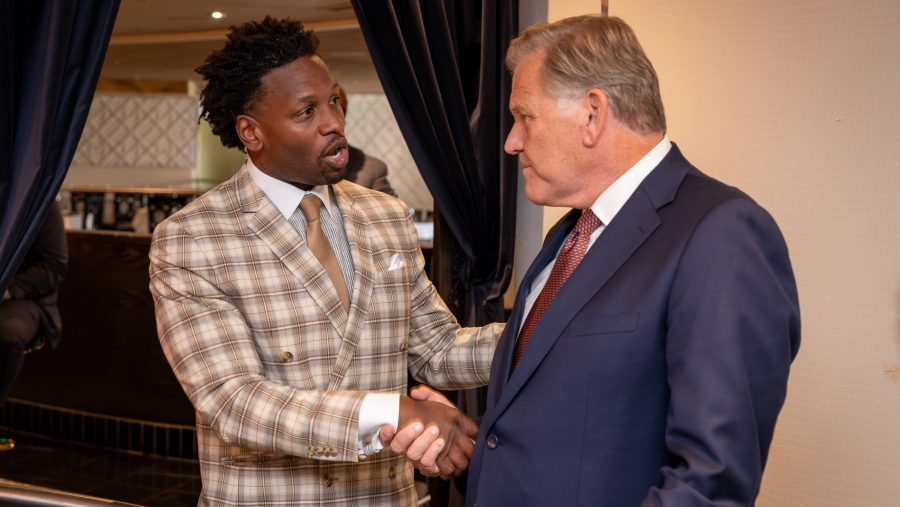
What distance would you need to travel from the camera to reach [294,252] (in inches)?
86.0

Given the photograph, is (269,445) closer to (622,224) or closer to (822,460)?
(622,224)

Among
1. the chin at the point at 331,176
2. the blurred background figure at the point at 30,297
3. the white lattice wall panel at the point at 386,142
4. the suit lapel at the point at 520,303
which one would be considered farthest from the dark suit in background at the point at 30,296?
the white lattice wall panel at the point at 386,142

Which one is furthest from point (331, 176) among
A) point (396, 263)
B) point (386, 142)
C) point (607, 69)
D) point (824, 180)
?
point (386, 142)

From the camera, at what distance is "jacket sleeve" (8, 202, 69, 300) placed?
4324mm

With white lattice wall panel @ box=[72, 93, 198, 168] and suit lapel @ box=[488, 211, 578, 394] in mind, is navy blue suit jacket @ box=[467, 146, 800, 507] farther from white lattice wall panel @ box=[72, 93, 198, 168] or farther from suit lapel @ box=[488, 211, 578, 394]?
white lattice wall panel @ box=[72, 93, 198, 168]

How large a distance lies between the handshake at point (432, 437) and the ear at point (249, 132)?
728 mm

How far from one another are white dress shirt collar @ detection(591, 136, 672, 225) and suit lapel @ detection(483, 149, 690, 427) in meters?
0.02

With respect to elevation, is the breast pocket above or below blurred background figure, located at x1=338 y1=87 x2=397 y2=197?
below

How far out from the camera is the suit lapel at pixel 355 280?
2186mm

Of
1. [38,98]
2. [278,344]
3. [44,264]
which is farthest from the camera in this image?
[44,264]

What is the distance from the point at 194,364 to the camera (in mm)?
2043

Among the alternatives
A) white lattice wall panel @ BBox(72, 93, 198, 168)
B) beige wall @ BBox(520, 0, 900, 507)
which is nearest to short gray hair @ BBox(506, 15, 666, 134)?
beige wall @ BBox(520, 0, 900, 507)

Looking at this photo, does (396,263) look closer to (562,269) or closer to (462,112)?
(562,269)

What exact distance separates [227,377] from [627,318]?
921mm
